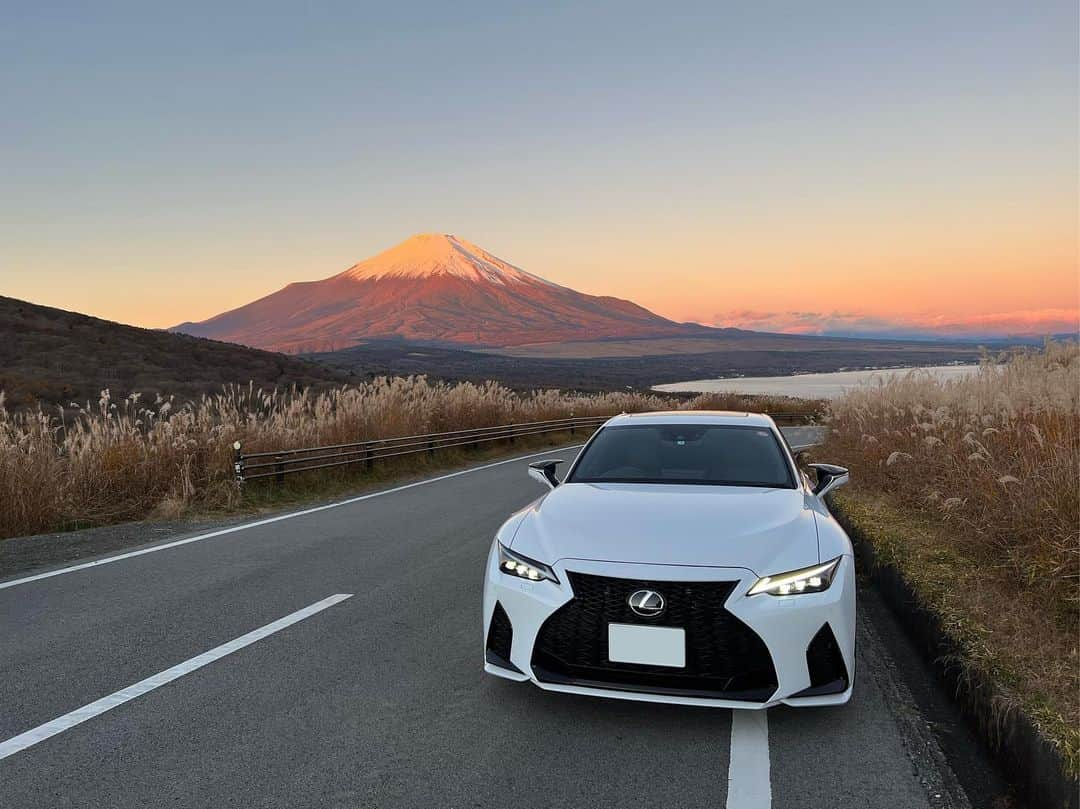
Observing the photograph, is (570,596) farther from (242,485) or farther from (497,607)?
(242,485)

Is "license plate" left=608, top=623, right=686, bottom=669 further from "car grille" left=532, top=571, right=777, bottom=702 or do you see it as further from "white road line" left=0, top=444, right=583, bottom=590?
"white road line" left=0, top=444, right=583, bottom=590

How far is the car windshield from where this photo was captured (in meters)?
5.47

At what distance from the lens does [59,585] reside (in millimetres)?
6883

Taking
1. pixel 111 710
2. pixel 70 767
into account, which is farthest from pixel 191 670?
→ pixel 70 767

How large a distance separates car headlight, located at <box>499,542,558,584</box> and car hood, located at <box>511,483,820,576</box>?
4 cm

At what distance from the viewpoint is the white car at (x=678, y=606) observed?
3.67m

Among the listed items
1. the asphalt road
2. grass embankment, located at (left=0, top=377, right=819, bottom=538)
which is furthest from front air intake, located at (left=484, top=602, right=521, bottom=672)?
grass embankment, located at (left=0, top=377, right=819, bottom=538)

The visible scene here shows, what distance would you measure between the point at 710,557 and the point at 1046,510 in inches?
131

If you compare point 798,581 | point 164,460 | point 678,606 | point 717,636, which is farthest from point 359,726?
point 164,460

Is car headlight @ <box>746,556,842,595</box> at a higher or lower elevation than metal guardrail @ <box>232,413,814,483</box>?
higher

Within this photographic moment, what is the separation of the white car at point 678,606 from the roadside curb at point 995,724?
0.71 metres

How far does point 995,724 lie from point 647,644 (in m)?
1.71

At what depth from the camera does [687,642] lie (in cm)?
367

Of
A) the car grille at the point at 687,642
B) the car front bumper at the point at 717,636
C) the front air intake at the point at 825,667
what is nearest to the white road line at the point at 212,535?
the car front bumper at the point at 717,636
